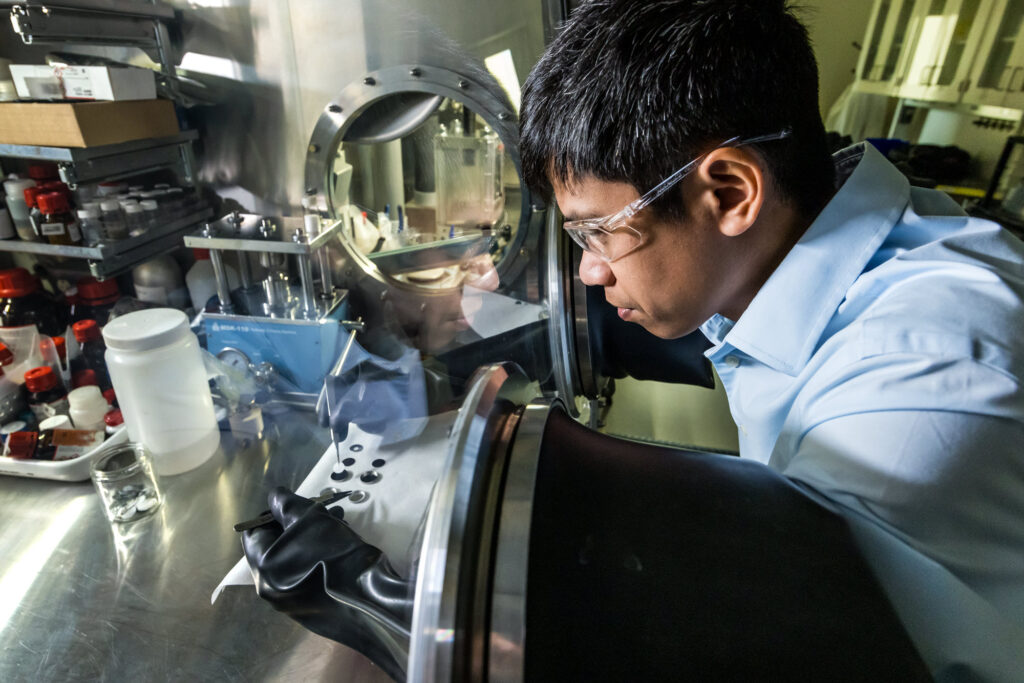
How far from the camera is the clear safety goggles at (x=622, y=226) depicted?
A: 582 mm

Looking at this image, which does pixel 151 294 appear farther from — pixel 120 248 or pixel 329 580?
pixel 329 580

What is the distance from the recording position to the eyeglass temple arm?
1.88 ft

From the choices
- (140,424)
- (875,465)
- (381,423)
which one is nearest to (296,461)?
(381,423)

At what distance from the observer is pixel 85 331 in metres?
1.20

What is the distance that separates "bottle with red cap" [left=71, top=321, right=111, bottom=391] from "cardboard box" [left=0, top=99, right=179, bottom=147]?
0.38 meters

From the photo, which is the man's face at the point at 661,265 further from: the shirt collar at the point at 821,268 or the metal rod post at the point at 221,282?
the metal rod post at the point at 221,282

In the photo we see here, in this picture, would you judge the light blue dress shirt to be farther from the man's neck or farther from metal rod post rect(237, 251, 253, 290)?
metal rod post rect(237, 251, 253, 290)

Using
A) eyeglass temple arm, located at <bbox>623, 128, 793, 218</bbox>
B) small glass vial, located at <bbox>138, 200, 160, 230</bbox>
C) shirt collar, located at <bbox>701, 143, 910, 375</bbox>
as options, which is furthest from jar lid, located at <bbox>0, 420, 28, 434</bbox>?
shirt collar, located at <bbox>701, 143, 910, 375</bbox>

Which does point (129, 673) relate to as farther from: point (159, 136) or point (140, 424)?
point (159, 136)

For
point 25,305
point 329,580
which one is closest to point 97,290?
point 25,305

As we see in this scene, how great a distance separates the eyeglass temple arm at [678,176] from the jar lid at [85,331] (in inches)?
46.9

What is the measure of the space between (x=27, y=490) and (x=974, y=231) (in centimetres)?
150

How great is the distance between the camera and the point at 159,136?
1201 mm

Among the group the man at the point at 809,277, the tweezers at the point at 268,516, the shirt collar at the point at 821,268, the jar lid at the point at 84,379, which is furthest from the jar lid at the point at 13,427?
the shirt collar at the point at 821,268
